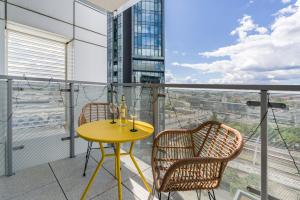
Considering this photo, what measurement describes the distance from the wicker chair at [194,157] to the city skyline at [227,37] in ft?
64.2

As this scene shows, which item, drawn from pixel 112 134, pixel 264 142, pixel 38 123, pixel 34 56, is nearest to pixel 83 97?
pixel 38 123

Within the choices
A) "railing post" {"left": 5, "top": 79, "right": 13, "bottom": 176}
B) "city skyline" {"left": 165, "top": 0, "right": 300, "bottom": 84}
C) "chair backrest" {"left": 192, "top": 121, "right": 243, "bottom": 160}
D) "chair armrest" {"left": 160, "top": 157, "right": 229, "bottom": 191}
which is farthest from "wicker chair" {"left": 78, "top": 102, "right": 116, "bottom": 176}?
"city skyline" {"left": 165, "top": 0, "right": 300, "bottom": 84}

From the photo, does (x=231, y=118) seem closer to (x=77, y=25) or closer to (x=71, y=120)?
(x=71, y=120)

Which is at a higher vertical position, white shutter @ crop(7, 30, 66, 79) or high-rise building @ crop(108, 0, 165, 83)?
high-rise building @ crop(108, 0, 165, 83)

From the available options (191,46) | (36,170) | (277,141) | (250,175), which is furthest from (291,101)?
(191,46)

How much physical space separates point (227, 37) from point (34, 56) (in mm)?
33021

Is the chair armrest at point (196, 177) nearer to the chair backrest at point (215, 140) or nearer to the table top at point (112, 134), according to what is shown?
the chair backrest at point (215, 140)

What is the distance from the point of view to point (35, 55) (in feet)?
9.04

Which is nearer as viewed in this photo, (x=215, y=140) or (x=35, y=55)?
(x=215, y=140)

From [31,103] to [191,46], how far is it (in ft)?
109

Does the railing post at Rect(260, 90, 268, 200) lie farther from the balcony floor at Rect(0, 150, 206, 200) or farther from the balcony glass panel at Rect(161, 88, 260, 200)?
the balcony floor at Rect(0, 150, 206, 200)

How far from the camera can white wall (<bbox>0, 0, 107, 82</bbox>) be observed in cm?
248

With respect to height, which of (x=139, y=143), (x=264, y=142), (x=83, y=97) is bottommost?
(x=139, y=143)

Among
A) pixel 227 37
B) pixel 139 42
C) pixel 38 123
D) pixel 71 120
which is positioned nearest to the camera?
pixel 38 123
